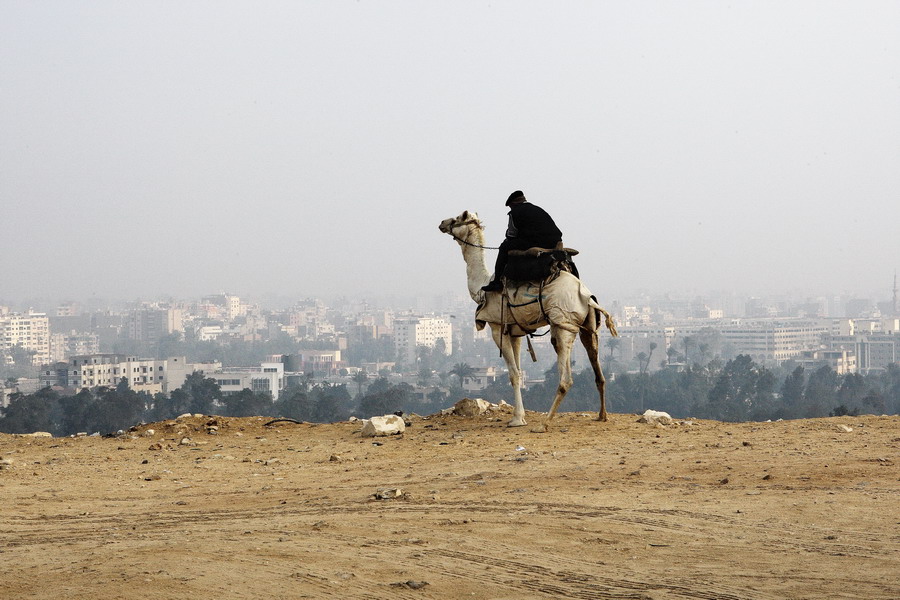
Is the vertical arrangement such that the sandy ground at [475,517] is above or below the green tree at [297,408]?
above

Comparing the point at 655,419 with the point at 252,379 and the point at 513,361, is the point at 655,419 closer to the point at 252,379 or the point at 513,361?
the point at 513,361

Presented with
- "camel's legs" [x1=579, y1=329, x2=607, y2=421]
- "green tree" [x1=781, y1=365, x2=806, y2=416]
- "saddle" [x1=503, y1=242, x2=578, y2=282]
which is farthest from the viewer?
"green tree" [x1=781, y1=365, x2=806, y2=416]

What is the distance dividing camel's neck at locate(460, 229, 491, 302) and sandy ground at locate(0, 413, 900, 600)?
2.04 meters

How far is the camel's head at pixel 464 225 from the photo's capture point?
14.4 meters

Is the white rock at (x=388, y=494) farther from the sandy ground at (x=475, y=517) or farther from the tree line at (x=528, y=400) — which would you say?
the tree line at (x=528, y=400)

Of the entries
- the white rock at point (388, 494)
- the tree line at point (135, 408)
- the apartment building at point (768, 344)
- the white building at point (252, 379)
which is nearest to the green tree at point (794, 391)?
the tree line at point (135, 408)

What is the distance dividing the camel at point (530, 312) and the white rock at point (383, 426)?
4.57 feet

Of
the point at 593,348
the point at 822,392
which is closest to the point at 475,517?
the point at 593,348

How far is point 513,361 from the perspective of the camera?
45.2ft

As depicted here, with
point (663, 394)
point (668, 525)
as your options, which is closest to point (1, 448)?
point (668, 525)

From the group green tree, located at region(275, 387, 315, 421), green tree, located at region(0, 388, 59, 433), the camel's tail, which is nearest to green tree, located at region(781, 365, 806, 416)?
green tree, located at region(275, 387, 315, 421)

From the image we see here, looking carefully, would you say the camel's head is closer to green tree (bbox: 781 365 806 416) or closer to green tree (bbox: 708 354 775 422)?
green tree (bbox: 708 354 775 422)

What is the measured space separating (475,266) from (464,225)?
1.88ft

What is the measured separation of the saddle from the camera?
13.1 meters
